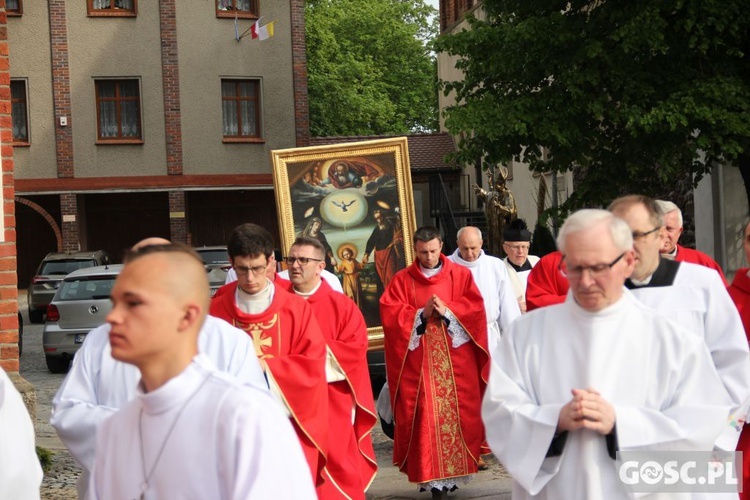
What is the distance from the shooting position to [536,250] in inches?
940

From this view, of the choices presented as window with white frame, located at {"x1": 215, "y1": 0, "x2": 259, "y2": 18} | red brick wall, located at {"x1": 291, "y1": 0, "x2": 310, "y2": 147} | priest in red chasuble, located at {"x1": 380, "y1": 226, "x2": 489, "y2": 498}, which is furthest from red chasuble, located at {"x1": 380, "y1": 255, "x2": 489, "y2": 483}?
window with white frame, located at {"x1": 215, "y1": 0, "x2": 259, "y2": 18}

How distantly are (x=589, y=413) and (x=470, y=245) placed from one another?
6.61m

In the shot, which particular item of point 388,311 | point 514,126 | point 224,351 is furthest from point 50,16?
point 224,351

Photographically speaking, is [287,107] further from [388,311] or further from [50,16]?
[388,311]

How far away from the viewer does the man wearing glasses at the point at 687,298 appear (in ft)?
15.8

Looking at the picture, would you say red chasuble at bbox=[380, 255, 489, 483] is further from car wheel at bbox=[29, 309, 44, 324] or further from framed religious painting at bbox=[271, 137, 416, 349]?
car wheel at bbox=[29, 309, 44, 324]

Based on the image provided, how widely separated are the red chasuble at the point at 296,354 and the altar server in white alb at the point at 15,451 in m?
2.45

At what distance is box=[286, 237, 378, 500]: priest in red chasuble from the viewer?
724 cm

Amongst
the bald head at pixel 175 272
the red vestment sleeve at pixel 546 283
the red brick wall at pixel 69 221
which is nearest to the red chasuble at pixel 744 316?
the red vestment sleeve at pixel 546 283

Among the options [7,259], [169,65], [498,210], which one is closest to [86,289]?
[7,259]

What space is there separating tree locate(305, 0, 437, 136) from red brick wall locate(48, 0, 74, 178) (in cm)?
1262

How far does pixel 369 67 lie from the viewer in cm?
4781

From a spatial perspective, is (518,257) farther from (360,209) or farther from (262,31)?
(262,31)

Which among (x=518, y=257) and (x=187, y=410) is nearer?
(x=187, y=410)
